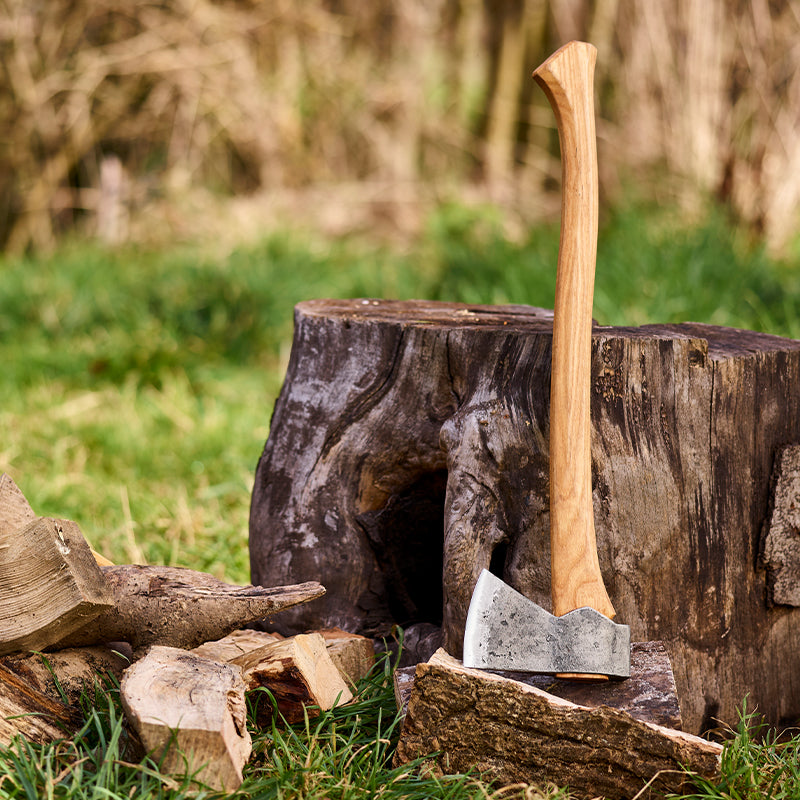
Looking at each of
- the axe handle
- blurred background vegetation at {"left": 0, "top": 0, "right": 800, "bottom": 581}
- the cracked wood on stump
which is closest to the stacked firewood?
the cracked wood on stump

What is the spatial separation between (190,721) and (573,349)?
88 cm

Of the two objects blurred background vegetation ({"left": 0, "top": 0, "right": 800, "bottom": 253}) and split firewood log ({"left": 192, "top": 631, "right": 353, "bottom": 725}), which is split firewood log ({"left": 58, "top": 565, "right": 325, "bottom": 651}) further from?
blurred background vegetation ({"left": 0, "top": 0, "right": 800, "bottom": 253})

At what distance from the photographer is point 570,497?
62.9 inches

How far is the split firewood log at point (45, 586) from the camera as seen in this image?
158 centimetres

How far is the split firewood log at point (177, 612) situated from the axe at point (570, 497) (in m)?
0.37

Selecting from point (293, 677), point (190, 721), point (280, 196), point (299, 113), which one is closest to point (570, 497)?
point (293, 677)

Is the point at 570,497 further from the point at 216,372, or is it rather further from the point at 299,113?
the point at 299,113

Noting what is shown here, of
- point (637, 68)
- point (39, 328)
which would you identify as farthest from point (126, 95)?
point (637, 68)

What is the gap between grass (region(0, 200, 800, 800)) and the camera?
60.1 inches

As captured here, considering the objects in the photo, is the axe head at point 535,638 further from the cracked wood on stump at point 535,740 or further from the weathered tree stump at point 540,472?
the weathered tree stump at point 540,472

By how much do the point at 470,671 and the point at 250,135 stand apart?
6.21 meters

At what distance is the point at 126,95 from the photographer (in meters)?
6.77

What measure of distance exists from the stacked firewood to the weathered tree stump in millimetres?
264

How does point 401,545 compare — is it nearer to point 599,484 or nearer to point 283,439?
point 283,439
